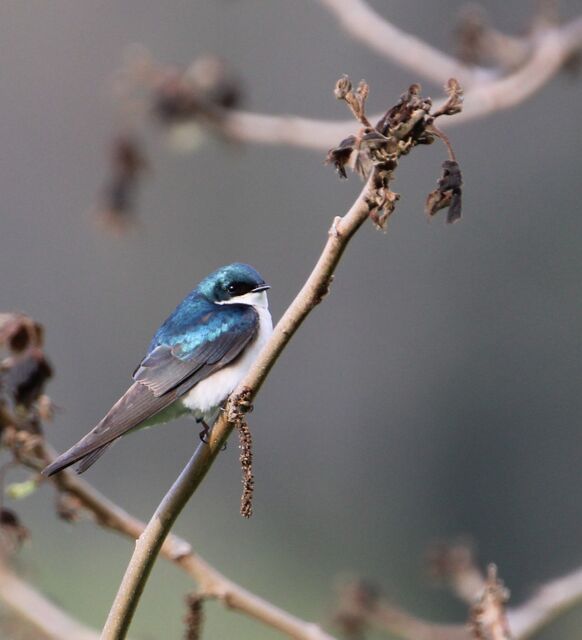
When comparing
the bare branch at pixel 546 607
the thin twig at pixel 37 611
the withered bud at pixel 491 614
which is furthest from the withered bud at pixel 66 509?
the bare branch at pixel 546 607

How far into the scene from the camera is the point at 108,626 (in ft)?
5.56

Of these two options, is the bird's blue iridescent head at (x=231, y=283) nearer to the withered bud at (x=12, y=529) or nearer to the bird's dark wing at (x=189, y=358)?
the bird's dark wing at (x=189, y=358)

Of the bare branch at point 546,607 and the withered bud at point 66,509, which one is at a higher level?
the bare branch at point 546,607

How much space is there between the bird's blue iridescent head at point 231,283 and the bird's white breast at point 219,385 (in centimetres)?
12

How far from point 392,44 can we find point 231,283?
62 centimetres

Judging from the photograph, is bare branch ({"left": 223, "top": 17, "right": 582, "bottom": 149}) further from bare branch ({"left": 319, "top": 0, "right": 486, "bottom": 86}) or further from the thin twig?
the thin twig

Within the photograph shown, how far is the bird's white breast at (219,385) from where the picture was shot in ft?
8.77

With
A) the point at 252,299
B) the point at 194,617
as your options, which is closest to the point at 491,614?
the point at 194,617

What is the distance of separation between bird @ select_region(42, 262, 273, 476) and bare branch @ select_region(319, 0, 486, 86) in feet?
1.85

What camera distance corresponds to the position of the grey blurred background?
9531 millimetres

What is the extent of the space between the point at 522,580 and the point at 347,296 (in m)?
2.83

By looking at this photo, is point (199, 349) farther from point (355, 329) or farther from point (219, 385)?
point (355, 329)

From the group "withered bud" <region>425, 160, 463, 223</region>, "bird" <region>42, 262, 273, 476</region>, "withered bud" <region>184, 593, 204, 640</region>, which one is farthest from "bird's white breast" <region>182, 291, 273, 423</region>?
"withered bud" <region>425, 160, 463, 223</region>

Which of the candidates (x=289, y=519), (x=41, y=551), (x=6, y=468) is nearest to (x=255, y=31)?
(x=289, y=519)
